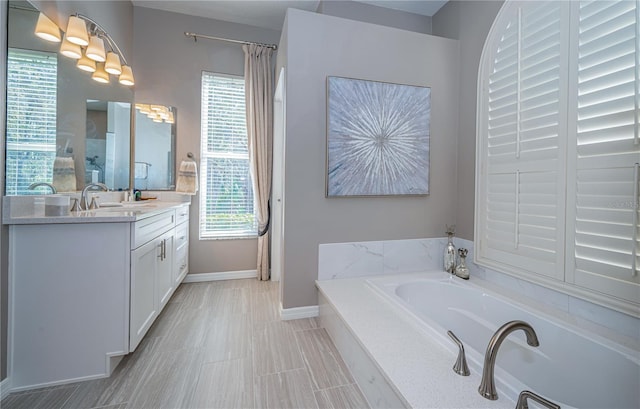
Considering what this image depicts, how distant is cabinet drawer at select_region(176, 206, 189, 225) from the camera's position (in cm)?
253

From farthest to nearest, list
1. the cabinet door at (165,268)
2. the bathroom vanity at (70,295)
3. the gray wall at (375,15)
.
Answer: the gray wall at (375,15), the cabinet door at (165,268), the bathroom vanity at (70,295)

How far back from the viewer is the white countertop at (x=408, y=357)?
38.3 inches

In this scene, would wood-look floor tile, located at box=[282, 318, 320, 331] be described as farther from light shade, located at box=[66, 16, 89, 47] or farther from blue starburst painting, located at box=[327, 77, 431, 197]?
light shade, located at box=[66, 16, 89, 47]

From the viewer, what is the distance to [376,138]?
228 centimetres

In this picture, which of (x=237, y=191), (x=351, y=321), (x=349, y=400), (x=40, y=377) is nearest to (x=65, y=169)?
(x=40, y=377)

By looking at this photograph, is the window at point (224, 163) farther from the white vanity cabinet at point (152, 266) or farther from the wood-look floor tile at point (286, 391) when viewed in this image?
the wood-look floor tile at point (286, 391)

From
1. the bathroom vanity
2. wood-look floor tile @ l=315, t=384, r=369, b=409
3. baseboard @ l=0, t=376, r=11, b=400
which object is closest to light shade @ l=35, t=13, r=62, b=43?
the bathroom vanity

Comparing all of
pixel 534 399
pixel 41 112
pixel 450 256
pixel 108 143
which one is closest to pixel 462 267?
pixel 450 256

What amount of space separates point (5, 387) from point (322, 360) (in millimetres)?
1635

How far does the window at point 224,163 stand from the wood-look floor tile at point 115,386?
62.1 inches

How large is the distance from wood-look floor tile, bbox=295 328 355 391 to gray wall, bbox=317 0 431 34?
2953mm

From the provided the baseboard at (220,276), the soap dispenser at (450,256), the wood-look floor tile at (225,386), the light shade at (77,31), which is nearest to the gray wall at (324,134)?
the soap dispenser at (450,256)

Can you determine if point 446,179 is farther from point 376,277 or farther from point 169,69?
point 169,69

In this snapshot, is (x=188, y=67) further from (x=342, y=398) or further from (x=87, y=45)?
(x=342, y=398)
